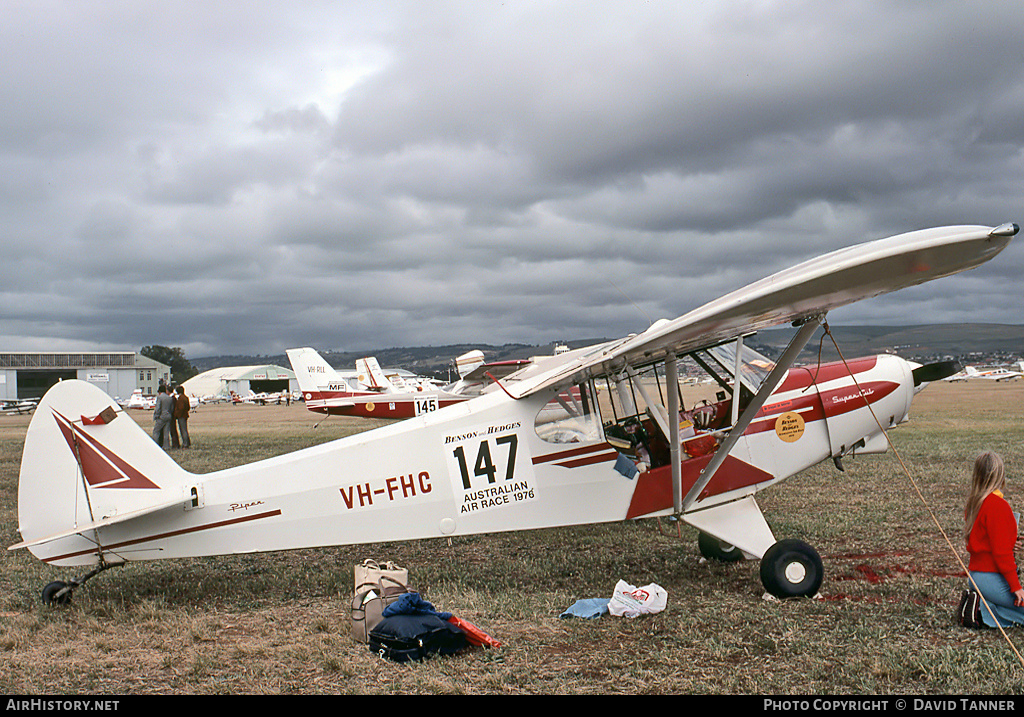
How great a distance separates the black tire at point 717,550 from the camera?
22.6 ft

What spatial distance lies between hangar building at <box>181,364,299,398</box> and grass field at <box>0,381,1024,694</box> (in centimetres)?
9919

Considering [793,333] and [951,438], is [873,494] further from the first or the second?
[951,438]

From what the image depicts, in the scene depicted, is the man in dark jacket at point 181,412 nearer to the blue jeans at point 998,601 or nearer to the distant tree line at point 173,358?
the blue jeans at point 998,601

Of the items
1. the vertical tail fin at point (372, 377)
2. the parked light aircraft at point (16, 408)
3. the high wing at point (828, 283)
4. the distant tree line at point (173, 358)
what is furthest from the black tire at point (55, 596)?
the distant tree line at point (173, 358)

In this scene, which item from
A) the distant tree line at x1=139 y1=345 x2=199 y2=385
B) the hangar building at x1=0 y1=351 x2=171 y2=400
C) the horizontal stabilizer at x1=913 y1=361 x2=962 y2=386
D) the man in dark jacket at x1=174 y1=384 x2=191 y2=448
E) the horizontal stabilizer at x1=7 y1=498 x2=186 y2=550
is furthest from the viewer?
the distant tree line at x1=139 y1=345 x2=199 y2=385

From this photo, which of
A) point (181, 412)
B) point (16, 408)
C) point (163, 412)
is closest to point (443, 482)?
point (181, 412)

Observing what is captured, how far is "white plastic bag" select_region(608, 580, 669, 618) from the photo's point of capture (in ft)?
17.5

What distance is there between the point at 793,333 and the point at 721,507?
1619mm

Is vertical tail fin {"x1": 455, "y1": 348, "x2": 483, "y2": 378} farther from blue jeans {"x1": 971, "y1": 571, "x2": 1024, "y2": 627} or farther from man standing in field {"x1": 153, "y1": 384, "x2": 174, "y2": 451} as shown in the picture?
blue jeans {"x1": 971, "y1": 571, "x2": 1024, "y2": 627}

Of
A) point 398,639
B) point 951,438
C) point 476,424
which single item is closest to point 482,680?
point 398,639

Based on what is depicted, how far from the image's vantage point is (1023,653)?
4387mm

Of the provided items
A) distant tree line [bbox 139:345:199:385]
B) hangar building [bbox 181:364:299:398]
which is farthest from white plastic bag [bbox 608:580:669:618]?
distant tree line [bbox 139:345:199:385]

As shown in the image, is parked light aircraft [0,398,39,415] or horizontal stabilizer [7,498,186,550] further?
parked light aircraft [0,398,39,415]

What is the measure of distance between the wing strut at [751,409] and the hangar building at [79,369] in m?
106
